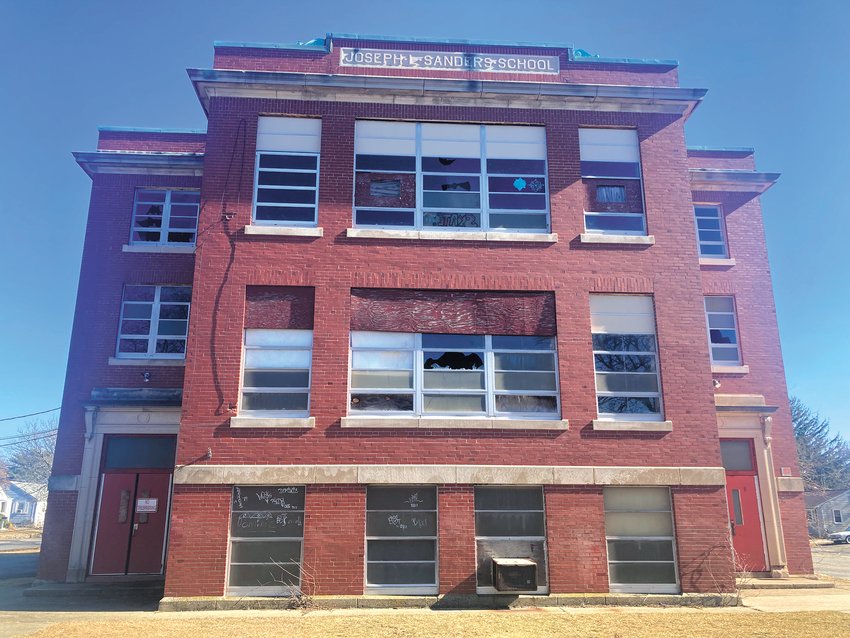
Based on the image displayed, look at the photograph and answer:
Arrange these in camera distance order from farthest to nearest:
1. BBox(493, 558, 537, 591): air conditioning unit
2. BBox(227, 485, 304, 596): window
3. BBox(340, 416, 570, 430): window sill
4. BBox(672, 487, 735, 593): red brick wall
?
BBox(340, 416, 570, 430): window sill < BBox(672, 487, 735, 593): red brick wall < BBox(227, 485, 304, 596): window < BBox(493, 558, 537, 591): air conditioning unit

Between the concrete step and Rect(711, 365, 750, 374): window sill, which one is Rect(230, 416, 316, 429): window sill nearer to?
the concrete step

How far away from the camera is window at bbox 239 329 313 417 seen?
12.5m

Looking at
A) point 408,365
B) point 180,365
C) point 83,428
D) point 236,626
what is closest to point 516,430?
point 408,365

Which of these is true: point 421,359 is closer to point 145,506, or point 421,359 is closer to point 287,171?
point 287,171

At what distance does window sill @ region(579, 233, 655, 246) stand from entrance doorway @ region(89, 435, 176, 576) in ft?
35.9

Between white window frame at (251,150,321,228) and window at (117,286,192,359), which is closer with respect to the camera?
white window frame at (251,150,321,228)

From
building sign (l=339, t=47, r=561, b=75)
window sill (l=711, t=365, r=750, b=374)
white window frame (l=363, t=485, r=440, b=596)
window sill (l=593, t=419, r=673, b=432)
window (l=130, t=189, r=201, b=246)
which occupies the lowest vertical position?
white window frame (l=363, t=485, r=440, b=596)

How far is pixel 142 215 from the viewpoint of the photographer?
55.0ft

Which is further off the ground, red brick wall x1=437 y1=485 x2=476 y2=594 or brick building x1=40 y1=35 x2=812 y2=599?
brick building x1=40 y1=35 x2=812 y2=599

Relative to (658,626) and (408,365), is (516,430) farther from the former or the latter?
(658,626)

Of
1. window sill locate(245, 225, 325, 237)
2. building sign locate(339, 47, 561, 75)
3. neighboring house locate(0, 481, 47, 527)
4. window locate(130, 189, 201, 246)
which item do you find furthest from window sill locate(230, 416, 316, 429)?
neighboring house locate(0, 481, 47, 527)

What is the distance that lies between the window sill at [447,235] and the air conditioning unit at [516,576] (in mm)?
6611

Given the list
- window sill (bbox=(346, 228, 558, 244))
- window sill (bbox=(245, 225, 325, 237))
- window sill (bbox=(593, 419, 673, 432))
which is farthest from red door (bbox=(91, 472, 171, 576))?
window sill (bbox=(593, 419, 673, 432))

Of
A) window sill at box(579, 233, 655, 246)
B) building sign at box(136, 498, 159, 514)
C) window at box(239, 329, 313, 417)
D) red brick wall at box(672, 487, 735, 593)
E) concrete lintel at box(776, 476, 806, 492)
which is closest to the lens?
red brick wall at box(672, 487, 735, 593)
